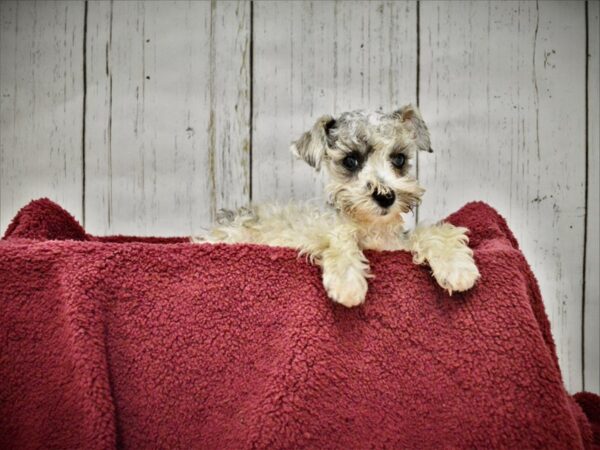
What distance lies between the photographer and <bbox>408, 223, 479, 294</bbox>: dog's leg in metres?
1.05

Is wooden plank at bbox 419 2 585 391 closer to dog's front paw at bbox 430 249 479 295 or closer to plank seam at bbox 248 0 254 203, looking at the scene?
plank seam at bbox 248 0 254 203

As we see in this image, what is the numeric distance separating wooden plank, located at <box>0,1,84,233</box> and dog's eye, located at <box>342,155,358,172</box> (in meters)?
1.16

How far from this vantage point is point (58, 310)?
109 centimetres

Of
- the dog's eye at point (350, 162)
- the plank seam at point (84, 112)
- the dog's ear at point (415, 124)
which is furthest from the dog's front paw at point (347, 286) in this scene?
the plank seam at point (84, 112)

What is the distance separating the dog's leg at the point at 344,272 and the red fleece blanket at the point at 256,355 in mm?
39

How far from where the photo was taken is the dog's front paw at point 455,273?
1050mm

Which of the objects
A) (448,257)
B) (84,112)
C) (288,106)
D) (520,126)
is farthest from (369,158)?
(84,112)

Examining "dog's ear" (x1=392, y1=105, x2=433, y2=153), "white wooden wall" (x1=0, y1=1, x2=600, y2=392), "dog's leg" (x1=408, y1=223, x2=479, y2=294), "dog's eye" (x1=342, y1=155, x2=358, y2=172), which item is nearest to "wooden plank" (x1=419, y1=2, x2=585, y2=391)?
"white wooden wall" (x1=0, y1=1, x2=600, y2=392)

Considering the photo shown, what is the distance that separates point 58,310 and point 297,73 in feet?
4.16

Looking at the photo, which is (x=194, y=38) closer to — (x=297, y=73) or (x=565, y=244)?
(x=297, y=73)

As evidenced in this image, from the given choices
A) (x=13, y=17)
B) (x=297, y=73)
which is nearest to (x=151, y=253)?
(x=297, y=73)

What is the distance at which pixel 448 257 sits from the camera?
1074 millimetres

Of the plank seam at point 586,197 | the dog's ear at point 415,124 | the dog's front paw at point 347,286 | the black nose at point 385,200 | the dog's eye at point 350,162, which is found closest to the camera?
the dog's front paw at point 347,286

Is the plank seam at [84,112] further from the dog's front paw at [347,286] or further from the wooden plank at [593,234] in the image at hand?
the wooden plank at [593,234]
